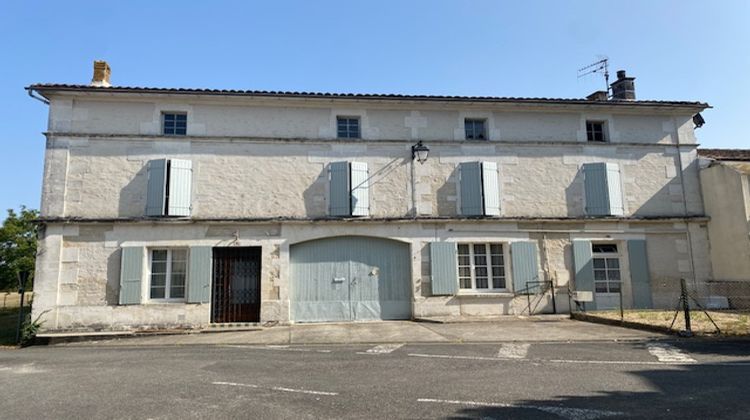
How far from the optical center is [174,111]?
12.3 metres

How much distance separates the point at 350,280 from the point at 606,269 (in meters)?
7.30

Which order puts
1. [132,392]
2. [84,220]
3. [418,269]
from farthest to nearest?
[418,269] → [84,220] → [132,392]

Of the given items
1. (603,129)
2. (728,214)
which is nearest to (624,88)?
(603,129)

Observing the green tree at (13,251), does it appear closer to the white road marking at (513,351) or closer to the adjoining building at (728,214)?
the white road marking at (513,351)

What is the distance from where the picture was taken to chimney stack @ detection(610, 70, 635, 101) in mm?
14656

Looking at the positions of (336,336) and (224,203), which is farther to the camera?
(224,203)

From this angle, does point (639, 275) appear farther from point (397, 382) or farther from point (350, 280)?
point (397, 382)

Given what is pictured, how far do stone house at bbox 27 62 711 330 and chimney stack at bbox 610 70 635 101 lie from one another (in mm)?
1226

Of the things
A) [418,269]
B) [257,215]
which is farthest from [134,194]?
[418,269]

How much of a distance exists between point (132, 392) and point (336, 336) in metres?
4.95

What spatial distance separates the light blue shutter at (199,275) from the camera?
11.5 meters

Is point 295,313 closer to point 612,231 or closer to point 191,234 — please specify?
point 191,234

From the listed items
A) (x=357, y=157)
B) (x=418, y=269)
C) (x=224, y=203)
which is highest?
(x=357, y=157)

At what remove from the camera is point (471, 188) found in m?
12.7
